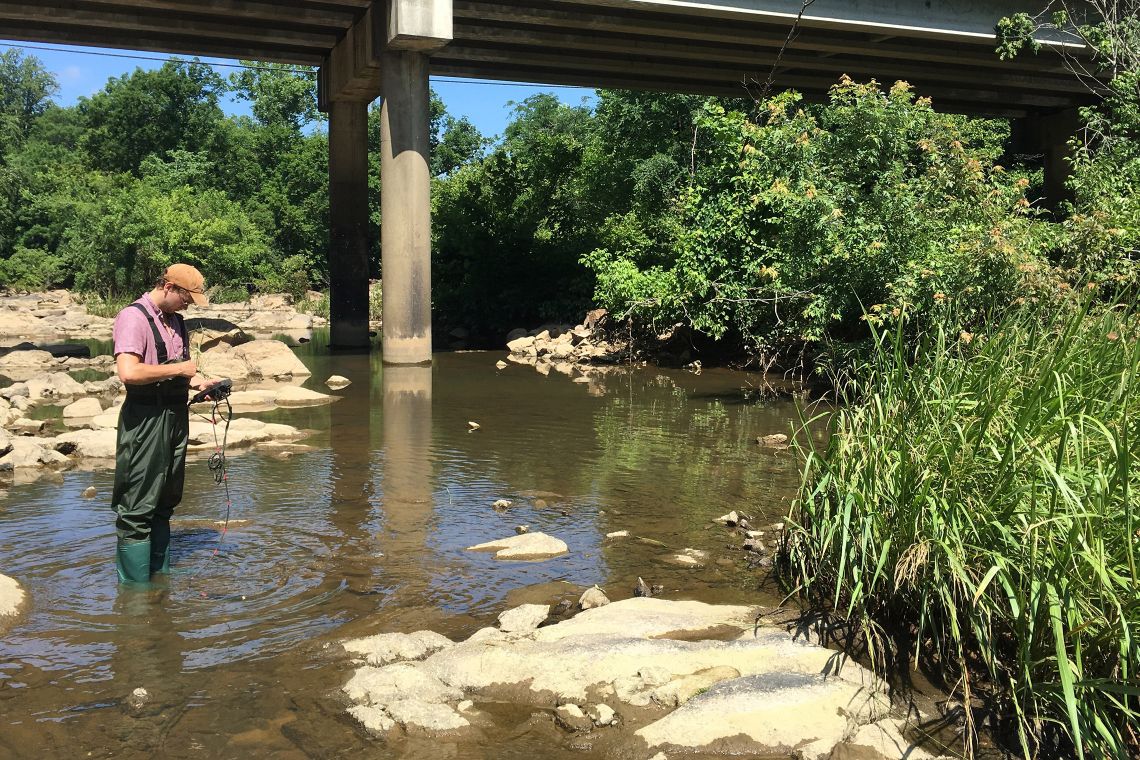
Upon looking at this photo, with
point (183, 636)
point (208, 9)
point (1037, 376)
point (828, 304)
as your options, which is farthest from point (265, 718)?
point (208, 9)

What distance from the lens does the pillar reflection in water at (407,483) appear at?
6.94 m

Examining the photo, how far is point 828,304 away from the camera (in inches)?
559

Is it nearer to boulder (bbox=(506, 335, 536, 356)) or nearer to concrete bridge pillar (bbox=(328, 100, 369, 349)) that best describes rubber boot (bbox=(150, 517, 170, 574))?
boulder (bbox=(506, 335, 536, 356))

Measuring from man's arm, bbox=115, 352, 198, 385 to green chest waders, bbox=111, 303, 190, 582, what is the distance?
152 millimetres

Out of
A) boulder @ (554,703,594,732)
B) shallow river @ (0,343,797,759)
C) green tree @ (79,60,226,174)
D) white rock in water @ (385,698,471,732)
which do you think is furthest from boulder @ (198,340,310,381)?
green tree @ (79,60,226,174)

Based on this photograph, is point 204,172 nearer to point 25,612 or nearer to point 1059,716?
point 25,612

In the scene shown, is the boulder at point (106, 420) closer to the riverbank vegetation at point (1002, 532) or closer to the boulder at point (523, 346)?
the riverbank vegetation at point (1002, 532)

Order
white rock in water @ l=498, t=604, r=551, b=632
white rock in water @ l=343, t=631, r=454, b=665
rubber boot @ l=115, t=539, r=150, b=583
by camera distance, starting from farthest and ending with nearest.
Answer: rubber boot @ l=115, t=539, r=150, b=583, white rock in water @ l=498, t=604, r=551, b=632, white rock in water @ l=343, t=631, r=454, b=665

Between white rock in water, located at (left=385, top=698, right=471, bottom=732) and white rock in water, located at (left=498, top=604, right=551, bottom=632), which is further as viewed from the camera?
white rock in water, located at (left=498, top=604, right=551, bottom=632)

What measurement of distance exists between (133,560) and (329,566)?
122cm

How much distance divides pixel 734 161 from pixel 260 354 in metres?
9.17

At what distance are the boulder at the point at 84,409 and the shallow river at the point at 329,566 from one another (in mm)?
2584

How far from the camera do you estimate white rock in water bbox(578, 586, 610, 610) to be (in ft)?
19.8

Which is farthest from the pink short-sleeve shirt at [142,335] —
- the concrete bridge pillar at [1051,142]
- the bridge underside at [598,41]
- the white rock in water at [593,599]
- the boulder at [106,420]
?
the concrete bridge pillar at [1051,142]
